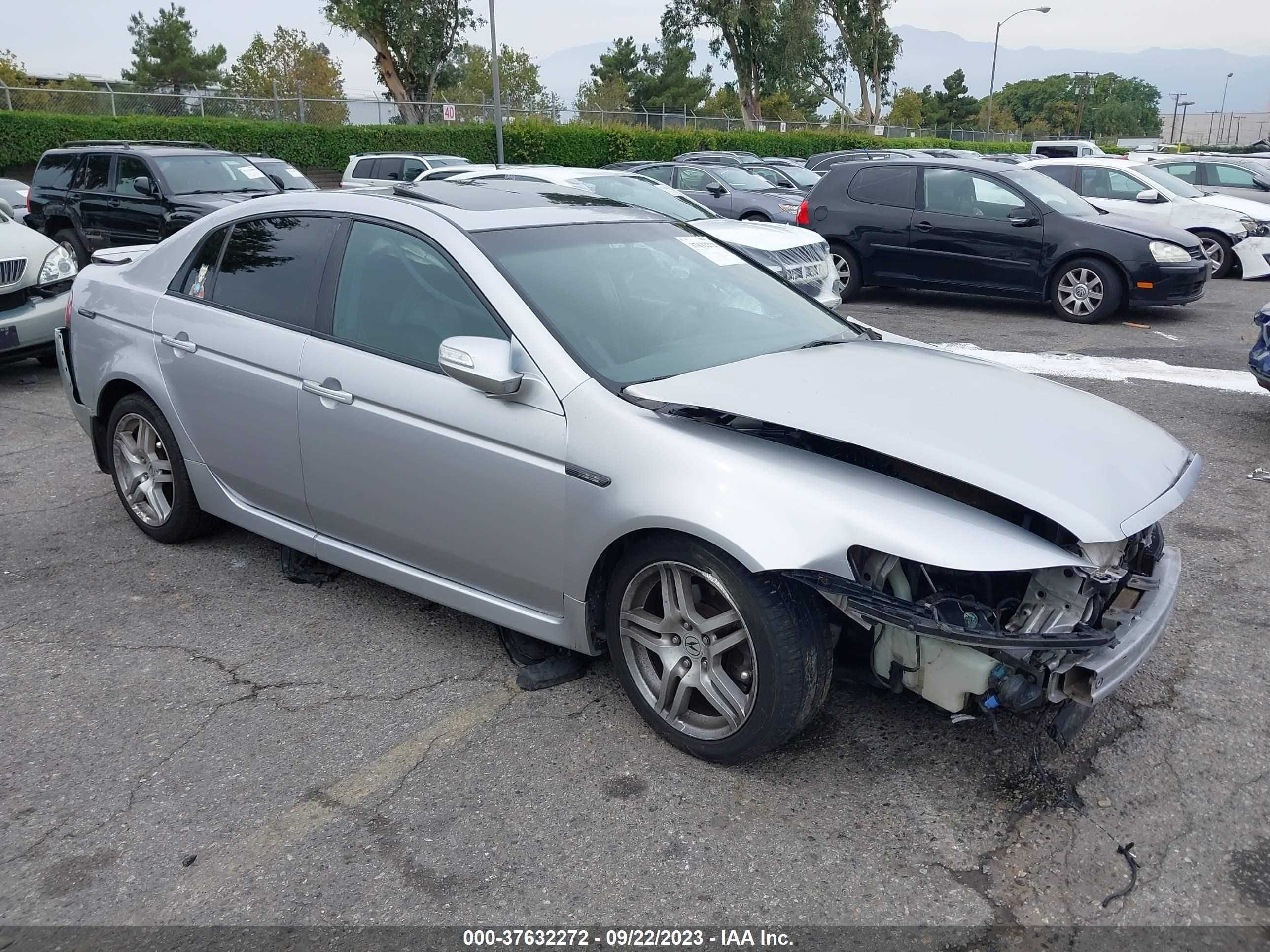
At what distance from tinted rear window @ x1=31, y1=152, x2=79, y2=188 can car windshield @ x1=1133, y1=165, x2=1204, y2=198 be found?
47.7 ft

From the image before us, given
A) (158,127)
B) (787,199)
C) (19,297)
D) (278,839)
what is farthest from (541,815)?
(158,127)

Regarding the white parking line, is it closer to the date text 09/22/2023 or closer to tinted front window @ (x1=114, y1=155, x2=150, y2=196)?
the date text 09/22/2023

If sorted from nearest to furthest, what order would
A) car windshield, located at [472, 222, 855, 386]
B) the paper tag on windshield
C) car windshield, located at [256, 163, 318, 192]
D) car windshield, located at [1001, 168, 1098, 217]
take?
car windshield, located at [472, 222, 855, 386], the paper tag on windshield, car windshield, located at [1001, 168, 1098, 217], car windshield, located at [256, 163, 318, 192]

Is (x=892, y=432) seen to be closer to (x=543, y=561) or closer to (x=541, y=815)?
(x=543, y=561)

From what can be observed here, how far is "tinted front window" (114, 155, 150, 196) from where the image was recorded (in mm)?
12773

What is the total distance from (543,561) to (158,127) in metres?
27.6

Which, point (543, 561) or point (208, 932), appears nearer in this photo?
point (208, 932)

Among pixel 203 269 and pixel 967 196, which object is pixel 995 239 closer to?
pixel 967 196

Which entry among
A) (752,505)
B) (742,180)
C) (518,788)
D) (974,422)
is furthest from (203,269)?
(742,180)

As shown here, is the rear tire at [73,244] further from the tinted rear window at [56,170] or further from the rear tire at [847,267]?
the rear tire at [847,267]

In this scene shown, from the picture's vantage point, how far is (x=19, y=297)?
8203 mm

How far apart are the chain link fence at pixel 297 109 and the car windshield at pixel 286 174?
48.0ft

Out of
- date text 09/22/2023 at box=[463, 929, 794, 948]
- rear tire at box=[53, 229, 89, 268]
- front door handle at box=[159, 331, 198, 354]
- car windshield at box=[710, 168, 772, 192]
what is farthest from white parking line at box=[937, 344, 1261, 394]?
rear tire at box=[53, 229, 89, 268]

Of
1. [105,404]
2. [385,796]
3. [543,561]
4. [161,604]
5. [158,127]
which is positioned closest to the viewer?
[385,796]
